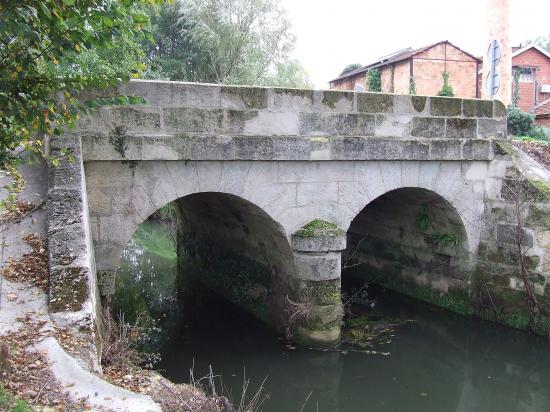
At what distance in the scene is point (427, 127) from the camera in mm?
7016

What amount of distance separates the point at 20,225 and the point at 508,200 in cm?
621

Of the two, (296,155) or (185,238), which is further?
(185,238)

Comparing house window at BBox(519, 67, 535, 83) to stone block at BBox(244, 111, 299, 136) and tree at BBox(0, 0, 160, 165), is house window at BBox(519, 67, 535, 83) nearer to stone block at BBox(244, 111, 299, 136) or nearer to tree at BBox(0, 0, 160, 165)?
stone block at BBox(244, 111, 299, 136)

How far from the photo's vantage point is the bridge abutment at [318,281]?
6371 mm

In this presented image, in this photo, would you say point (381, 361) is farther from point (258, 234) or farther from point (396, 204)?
point (396, 204)

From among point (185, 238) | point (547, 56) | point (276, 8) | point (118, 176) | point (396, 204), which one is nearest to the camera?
point (118, 176)

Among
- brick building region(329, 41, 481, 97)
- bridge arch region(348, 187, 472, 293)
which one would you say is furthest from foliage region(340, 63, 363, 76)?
bridge arch region(348, 187, 472, 293)

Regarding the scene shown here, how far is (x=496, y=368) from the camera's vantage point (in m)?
6.69

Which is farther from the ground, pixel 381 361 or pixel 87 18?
pixel 87 18

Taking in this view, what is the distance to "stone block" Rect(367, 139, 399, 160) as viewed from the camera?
6570mm

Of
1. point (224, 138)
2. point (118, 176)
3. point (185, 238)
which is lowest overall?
point (185, 238)

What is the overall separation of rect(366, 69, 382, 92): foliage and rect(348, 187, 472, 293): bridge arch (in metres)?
16.5

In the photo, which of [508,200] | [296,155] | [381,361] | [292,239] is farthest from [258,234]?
[508,200]

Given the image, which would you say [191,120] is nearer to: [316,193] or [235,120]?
[235,120]
